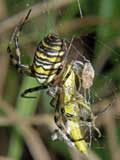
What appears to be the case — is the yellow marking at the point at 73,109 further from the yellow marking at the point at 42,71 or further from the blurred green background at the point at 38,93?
the blurred green background at the point at 38,93

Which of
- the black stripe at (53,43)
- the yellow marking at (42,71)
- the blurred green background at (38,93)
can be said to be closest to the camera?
the black stripe at (53,43)

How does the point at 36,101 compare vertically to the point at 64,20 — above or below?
below

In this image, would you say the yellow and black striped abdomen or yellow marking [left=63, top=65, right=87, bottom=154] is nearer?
the yellow and black striped abdomen

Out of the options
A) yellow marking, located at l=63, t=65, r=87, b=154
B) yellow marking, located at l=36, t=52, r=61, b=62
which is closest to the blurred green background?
yellow marking, located at l=63, t=65, r=87, b=154

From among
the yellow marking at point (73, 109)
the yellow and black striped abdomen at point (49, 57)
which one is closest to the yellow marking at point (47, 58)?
the yellow and black striped abdomen at point (49, 57)

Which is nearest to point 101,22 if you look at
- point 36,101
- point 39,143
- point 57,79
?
point 36,101

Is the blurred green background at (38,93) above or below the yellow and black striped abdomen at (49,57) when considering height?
below

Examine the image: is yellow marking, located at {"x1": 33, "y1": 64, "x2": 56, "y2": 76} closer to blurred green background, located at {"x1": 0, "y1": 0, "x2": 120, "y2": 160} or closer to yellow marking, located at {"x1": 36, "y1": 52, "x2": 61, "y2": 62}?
yellow marking, located at {"x1": 36, "y1": 52, "x2": 61, "y2": 62}

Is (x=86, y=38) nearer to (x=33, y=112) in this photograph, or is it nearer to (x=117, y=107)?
(x=117, y=107)

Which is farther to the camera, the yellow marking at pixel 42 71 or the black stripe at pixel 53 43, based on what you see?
the yellow marking at pixel 42 71
